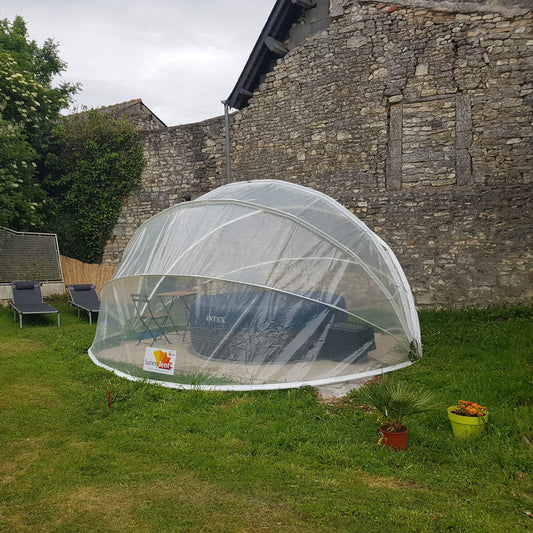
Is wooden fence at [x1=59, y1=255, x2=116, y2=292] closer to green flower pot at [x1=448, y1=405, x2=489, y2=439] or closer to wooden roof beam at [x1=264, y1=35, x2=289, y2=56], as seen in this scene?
wooden roof beam at [x1=264, y1=35, x2=289, y2=56]

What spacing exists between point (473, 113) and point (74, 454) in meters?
7.98

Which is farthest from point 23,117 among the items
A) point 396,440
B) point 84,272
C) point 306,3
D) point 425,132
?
point 396,440

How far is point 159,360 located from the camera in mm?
4785

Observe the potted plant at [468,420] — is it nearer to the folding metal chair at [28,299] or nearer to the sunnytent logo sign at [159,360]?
the sunnytent logo sign at [159,360]

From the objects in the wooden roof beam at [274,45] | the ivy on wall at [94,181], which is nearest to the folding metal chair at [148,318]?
the wooden roof beam at [274,45]

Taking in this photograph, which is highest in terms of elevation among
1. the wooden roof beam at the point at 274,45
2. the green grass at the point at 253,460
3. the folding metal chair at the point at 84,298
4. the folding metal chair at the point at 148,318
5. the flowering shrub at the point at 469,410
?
the wooden roof beam at the point at 274,45

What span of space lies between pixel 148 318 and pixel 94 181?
8606mm

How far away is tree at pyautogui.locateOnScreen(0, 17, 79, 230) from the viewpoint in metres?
10.4

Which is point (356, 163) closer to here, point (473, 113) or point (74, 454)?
point (473, 113)

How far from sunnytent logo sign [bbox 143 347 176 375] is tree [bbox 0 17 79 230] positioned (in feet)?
23.8

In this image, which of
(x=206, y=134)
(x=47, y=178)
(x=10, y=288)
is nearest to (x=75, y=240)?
(x=47, y=178)

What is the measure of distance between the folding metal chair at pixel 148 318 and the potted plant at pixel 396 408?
7.50ft

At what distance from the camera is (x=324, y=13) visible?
966 cm

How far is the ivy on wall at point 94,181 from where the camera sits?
40.3ft
